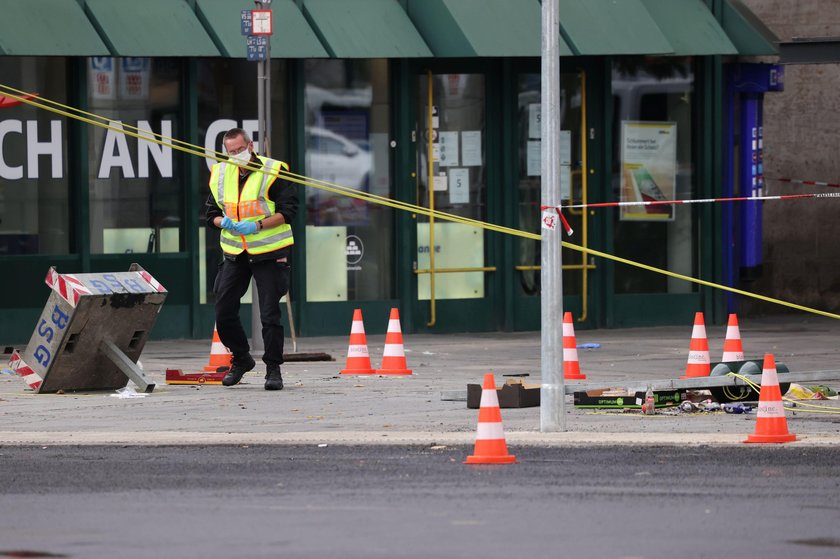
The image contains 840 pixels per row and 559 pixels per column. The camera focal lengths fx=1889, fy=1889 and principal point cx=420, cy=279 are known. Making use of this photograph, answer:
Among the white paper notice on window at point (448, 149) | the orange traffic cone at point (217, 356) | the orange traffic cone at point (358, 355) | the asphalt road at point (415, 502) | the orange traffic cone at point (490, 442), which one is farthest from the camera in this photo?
the white paper notice on window at point (448, 149)

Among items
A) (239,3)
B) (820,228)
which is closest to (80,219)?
(239,3)

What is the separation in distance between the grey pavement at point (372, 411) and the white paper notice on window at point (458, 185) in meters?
2.84

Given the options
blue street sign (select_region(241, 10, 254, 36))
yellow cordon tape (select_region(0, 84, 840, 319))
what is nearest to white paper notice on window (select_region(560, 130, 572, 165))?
yellow cordon tape (select_region(0, 84, 840, 319))

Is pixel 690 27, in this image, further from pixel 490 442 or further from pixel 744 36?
pixel 490 442

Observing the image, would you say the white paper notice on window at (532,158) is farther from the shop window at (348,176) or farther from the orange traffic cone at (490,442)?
the orange traffic cone at (490,442)

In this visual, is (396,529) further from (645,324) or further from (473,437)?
(645,324)

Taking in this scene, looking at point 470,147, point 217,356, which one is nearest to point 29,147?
point 217,356

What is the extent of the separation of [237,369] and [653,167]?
8.80 m

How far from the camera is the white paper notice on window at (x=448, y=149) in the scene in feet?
68.8

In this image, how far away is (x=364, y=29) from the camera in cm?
2023

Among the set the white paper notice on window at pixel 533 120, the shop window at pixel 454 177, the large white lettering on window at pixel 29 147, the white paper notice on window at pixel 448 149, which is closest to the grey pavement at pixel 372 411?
the large white lettering on window at pixel 29 147

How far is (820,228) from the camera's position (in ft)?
79.3

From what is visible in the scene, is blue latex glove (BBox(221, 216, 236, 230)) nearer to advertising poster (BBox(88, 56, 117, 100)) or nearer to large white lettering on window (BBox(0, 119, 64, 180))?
large white lettering on window (BBox(0, 119, 64, 180))

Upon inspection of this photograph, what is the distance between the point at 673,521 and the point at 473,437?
3.16m
